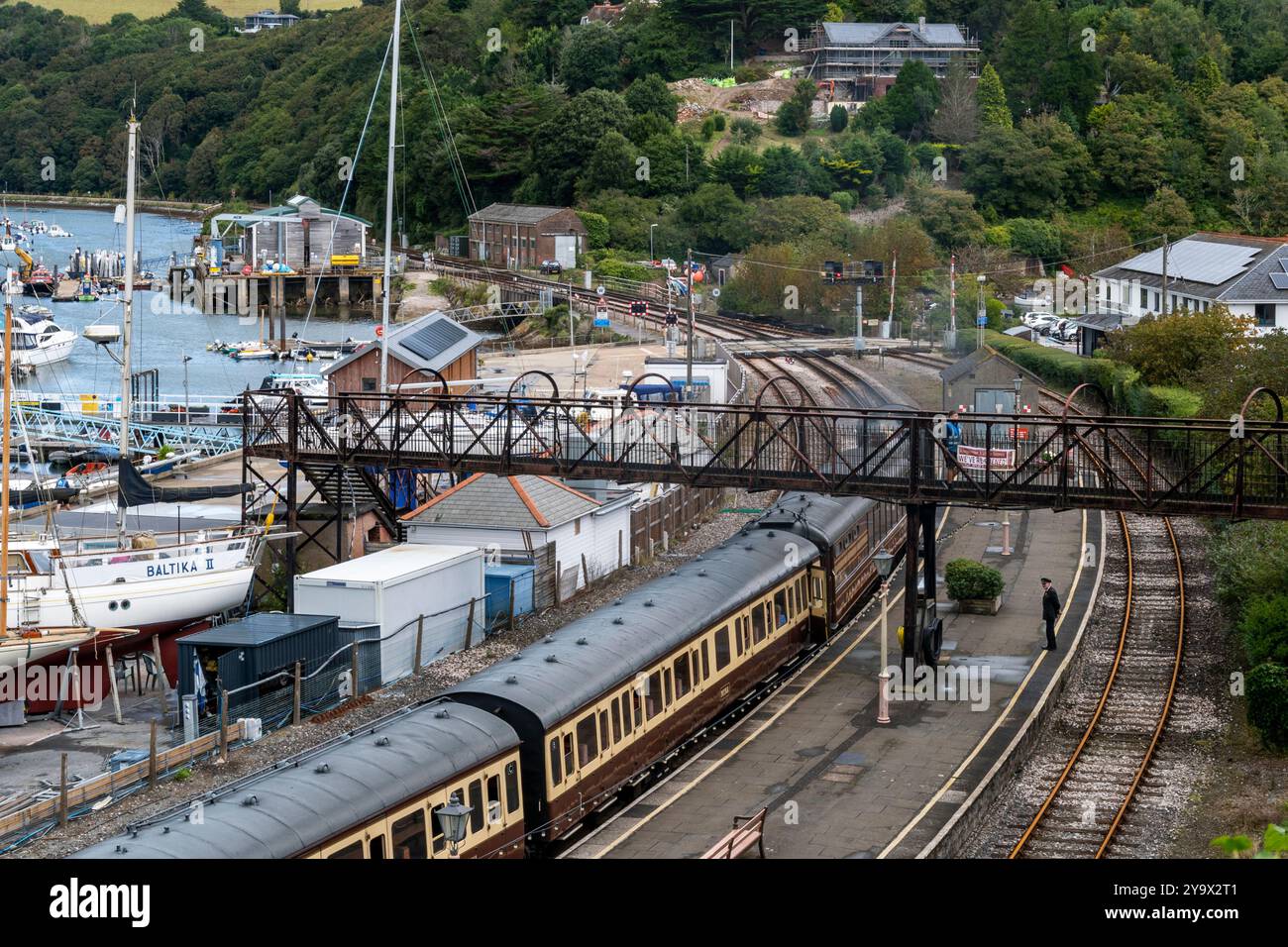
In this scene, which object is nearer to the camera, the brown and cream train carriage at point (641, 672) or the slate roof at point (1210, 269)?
the brown and cream train carriage at point (641, 672)

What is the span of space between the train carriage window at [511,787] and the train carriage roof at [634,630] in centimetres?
88

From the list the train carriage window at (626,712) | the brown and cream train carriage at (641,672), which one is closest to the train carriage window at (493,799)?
the brown and cream train carriage at (641,672)

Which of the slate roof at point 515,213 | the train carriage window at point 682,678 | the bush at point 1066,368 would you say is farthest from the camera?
the slate roof at point 515,213

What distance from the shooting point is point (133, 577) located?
36219 millimetres

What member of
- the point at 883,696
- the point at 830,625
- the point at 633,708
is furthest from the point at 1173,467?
the point at 633,708

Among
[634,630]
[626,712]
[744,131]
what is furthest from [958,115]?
[626,712]

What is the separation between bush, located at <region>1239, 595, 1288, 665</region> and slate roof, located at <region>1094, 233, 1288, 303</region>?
4468 cm

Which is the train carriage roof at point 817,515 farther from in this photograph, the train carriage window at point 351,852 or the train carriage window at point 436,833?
the train carriage window at point 351,852

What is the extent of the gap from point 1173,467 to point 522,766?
2946 cm

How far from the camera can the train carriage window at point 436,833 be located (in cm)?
2038

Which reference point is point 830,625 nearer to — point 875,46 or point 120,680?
point 120,680

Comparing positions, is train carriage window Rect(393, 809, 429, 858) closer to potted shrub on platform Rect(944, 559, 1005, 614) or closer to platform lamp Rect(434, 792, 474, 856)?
platform lamp Rect(434, 792, 474, 856)

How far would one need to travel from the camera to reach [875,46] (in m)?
142
